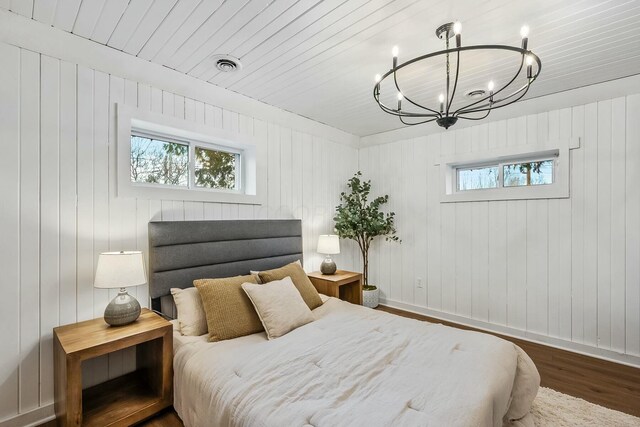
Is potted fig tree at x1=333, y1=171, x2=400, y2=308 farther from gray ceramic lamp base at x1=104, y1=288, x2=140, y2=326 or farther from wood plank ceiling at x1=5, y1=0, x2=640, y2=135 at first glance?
gray ceramic lamp base at x1=104, y1=288, x2=140, y2=326

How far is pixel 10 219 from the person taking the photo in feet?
5.94

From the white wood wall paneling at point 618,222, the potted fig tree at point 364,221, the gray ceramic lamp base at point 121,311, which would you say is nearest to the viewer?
the gray ceramic lamp base at point 121,311

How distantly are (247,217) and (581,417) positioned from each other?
9.76 ft

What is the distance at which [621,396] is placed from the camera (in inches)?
83.9

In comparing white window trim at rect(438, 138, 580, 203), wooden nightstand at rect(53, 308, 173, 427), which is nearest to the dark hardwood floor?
wooden nightstand at rect(53, 308, 173, 427)

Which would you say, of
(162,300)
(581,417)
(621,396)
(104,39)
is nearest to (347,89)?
(104,39)

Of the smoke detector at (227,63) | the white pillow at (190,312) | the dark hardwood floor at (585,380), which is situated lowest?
the dark hardwood floor at (585,380)

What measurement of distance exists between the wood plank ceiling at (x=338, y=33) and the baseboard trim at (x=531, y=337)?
7.99ft

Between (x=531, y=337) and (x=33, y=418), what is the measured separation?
165 inches

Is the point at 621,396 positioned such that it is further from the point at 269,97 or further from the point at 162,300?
the point at 269,97

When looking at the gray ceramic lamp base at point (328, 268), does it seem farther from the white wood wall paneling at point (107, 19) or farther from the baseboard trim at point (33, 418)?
the white wood wall paneling at point (107, 19)

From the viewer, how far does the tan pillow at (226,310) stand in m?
2.04

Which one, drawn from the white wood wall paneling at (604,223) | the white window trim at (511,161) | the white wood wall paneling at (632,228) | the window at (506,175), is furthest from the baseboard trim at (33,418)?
the white wood wall paneling at (632,228)

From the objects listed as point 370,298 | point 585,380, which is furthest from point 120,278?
point 585,380
